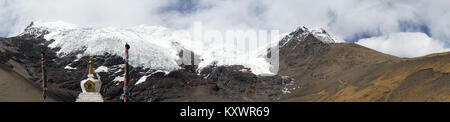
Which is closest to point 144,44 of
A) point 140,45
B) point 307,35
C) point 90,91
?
point 140,45

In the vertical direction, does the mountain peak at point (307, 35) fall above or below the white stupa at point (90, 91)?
above

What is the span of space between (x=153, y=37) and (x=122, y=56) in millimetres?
30353

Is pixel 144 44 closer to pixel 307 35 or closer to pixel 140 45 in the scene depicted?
pixel 140 45

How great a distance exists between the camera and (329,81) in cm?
12488

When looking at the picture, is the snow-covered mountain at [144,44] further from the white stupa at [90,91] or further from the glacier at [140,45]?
the white stupa at [90,91]

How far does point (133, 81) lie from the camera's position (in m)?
134

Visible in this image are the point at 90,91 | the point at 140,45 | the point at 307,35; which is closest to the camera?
the point at 90,91

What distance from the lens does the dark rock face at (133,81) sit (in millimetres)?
124062

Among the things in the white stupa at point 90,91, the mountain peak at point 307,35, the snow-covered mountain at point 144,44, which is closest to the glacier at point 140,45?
the snow-covered mountain at point 144,44

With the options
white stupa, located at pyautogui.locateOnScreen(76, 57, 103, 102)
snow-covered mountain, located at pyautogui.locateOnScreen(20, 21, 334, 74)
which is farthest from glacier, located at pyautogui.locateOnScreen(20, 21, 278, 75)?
white stupa, located at pyautogui.locateOnScreen(76, 57, 103, 102)

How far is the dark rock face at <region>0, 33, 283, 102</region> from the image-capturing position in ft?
407

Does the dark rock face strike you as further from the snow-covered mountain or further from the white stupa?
the white stupa
